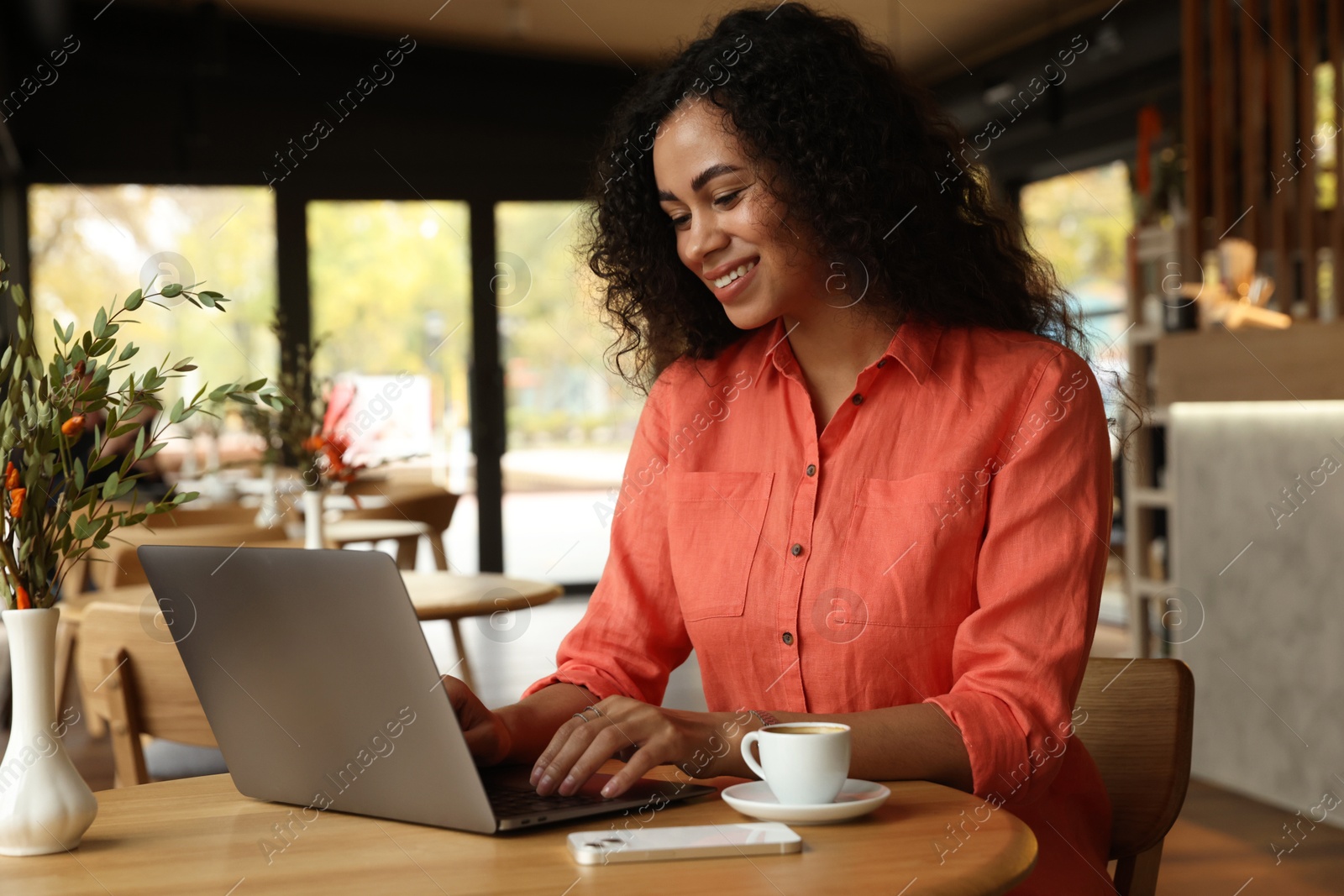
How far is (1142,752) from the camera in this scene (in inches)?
56.1

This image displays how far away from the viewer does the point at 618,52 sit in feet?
27.6

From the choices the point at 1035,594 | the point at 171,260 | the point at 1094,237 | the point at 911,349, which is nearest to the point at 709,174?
the point at 911,349

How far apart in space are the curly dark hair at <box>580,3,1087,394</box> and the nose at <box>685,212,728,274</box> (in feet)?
0.28

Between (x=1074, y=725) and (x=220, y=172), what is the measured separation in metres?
7.58

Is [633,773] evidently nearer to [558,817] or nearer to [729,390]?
[558,817]

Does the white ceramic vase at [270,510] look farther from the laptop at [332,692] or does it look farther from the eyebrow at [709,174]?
the laptop at [332,692]

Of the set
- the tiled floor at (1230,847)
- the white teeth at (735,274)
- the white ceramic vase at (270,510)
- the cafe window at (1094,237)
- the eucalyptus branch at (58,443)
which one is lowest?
the tiled floor at (1230,847)

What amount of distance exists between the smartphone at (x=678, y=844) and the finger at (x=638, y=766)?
11cm

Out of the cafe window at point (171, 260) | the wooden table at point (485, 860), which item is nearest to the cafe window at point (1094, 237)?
the cafe window at point (171, 260)

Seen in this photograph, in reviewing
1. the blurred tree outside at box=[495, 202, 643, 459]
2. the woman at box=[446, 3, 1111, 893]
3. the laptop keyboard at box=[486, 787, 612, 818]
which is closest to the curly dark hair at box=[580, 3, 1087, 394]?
the woman at box=[446, 3, 1111, 893]

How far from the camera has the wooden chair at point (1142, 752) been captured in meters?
1.41

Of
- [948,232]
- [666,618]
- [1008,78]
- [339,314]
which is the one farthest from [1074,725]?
[339,314]

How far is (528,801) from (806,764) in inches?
9.5

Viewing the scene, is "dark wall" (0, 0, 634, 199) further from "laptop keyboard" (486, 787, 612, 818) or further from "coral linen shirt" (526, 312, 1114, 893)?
"laptop keyboard" (486, 787, 612, 818)
